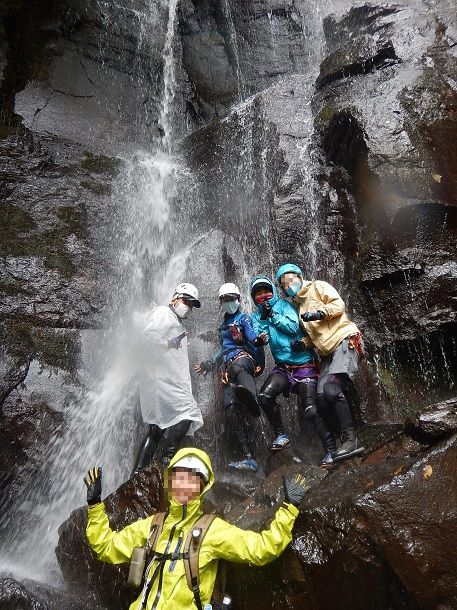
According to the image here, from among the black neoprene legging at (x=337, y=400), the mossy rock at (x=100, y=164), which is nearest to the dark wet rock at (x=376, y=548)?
the black neoprene legging at (x=337, y=400)

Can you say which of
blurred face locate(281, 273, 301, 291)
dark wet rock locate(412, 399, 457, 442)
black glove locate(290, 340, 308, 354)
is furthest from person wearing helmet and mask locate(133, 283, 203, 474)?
dark wet rock locate(412, 399, 457, 442)

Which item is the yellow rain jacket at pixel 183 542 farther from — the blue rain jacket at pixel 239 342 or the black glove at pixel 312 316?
the blue rain jacket at pixel 239 342

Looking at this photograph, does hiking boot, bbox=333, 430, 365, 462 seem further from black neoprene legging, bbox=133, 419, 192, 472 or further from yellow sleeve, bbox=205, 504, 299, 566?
black neoprene legging, bbox=133, 419, 192, 472

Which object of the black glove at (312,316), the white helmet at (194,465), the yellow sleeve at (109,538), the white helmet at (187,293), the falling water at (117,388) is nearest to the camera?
the yellow sleeve at (109,538)

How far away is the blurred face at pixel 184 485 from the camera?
3.84 metres

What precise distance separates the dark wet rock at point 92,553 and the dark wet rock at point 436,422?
3016 mm

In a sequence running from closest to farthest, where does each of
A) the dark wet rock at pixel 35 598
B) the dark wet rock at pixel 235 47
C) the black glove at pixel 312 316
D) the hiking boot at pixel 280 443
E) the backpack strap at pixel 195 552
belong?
the backpack strap at pixel 195 552, the dark wet rock at pixel 35 598, the black glove at pixel 312 316, the hiking boot at pixel 280 443, the dark wet rock at pixel 235 47

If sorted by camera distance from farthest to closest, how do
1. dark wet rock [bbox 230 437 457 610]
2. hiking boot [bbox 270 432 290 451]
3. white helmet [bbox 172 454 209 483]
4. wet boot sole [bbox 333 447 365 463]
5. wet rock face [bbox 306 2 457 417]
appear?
wet rock face [bbox 306 2 457 417], hiking boot [bbox 270 432 290 451], wet boot sole [bbox 333 447 365 463], white helmet [bbox 172 454 209 483], dark wet rock [bbox 230 437 457 610]

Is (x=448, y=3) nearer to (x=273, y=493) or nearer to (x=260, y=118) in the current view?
(x=260, y=118)

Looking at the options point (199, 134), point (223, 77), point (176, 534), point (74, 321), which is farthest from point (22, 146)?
point (176, 534)

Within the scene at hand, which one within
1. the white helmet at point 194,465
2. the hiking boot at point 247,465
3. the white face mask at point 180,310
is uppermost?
the white face mask at point 180,310

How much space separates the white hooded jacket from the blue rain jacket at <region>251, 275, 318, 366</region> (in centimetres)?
122

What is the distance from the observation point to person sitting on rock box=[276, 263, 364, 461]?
5801mm

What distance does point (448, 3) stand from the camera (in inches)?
413
